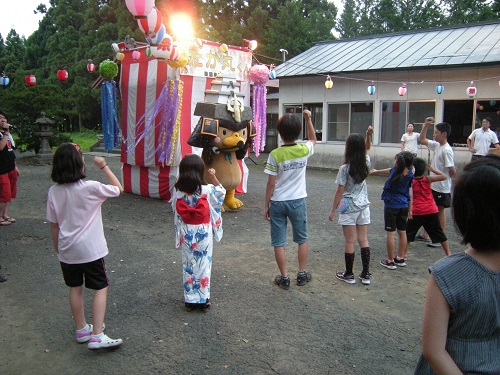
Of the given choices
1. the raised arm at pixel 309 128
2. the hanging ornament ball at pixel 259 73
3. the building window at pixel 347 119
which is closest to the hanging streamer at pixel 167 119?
the hanging ornament ball at pixel 259 73

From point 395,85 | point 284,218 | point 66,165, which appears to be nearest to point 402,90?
point 395,85

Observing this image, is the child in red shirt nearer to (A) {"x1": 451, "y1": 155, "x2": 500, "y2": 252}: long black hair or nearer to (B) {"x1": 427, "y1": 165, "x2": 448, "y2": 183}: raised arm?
(B) {"x1": 427, "y1": 165, "x2": 448, "y2": 183}: raised arm

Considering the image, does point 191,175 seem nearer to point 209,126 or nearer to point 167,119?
point 209,126

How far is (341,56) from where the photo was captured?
15.3 metres

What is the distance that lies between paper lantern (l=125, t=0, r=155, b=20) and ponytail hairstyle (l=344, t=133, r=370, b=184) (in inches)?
123

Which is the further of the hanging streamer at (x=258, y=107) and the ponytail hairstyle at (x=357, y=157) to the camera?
the hanging streamer at (x=258, y=107)

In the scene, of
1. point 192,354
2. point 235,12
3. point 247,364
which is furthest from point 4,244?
point 235,12

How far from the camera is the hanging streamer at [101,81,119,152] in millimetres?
8531

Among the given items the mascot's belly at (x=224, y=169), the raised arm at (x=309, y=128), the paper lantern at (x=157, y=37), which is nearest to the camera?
the raised arm at (x=309, y=128)

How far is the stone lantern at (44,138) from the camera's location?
15398 millimetres

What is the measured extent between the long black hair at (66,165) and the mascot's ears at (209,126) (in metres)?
3.94

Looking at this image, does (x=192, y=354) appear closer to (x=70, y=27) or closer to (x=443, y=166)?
(x=443, y=166)

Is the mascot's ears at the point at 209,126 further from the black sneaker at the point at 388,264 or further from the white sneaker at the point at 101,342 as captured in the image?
the white sneaker at the point at 101,342

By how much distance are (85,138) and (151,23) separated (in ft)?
68.3
